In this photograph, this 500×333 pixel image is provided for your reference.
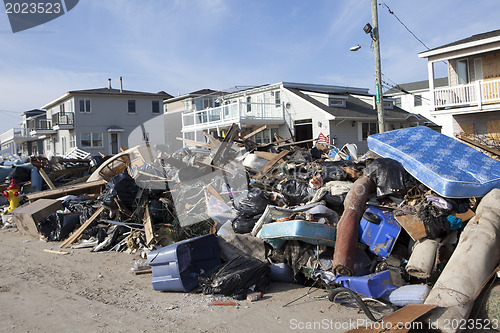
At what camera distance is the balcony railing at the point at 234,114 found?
2008cm

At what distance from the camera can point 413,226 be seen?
4812mm

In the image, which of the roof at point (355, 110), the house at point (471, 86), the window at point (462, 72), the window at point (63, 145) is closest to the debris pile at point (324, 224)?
the house at point (471, 86)

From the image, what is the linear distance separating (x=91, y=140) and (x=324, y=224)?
28.6m

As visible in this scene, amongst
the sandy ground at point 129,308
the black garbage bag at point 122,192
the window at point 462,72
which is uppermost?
the window at point 462,72

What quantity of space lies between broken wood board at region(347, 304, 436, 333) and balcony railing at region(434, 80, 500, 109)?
13.9 metres

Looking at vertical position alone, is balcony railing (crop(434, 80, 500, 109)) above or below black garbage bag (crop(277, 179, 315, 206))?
above

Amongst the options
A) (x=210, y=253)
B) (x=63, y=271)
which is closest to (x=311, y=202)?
(x=210, y=253)

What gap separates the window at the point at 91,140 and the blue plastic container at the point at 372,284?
29.2 metres

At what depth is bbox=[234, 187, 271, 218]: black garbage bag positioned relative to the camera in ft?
19.9

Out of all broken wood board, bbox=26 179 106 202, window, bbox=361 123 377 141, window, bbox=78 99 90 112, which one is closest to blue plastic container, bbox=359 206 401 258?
broken wood board, bbox=26 179 106 202

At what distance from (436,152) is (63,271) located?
6487mm

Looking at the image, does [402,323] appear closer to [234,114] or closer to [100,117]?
[234,114]

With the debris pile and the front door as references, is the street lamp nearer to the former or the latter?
the debris pile

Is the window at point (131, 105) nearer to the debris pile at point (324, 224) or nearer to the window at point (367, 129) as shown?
the window at point (367, 129)
